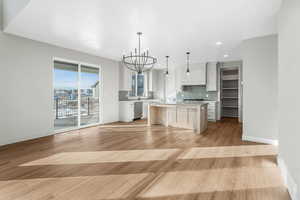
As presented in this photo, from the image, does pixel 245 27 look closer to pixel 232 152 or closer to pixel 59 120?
pixel 232 152

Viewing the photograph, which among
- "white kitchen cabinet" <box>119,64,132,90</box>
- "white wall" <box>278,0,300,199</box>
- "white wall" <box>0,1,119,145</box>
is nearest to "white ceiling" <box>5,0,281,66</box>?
"white wall" <box>0,1,119,145</box>

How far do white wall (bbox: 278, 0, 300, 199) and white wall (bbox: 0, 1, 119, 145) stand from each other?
5233mm

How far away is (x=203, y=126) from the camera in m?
5.22

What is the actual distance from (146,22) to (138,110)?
4923 mm

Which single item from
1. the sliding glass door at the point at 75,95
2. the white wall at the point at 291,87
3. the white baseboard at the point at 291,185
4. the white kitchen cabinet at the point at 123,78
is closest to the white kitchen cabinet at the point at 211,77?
the white kitchen cabinet at the point at 123,78

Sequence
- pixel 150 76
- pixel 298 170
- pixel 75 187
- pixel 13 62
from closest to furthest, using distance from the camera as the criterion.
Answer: pixel 298 170, pixel 75 187, pixel 13 62, pixel 150 76

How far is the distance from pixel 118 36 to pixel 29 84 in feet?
8.53

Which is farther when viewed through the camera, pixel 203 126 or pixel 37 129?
pixel 203 126

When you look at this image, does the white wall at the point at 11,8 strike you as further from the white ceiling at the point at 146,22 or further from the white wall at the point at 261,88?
the white wall at the point at 261,88

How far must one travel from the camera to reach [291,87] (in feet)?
6.15

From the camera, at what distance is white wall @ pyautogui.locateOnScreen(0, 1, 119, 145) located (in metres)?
3.73

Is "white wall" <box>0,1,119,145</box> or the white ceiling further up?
the white ceiling

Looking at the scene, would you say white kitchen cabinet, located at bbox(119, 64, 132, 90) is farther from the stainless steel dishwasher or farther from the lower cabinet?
the lower cabinet

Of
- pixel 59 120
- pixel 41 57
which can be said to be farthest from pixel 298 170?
pixel 59 120
